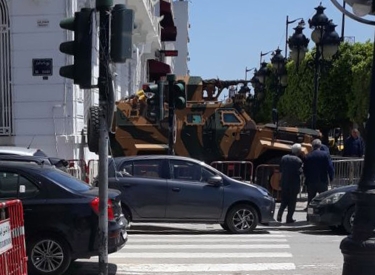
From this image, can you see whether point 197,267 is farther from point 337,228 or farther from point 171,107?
point 171,107

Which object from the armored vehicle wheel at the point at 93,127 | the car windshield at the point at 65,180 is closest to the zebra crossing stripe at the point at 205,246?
the car windshield at the point at 65,180

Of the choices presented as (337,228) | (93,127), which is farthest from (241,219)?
(93,127)

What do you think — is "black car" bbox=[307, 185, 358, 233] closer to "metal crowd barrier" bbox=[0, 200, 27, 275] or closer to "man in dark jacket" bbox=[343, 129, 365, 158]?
"man in dark jacket" bbox=[343, 129, 365, 158]

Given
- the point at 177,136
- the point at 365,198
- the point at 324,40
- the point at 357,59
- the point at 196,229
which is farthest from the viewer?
the point at 357,59

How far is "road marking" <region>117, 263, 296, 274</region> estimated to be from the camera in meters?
9.12

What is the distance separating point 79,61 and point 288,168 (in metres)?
7.70

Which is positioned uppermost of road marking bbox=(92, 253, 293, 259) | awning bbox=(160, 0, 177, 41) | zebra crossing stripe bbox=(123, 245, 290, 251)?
awning bbox=(160, 0, 177, 41)

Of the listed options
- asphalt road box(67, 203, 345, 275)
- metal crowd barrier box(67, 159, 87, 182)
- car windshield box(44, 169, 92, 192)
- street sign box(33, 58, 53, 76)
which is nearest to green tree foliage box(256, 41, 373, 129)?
street sign box(33, 58, 53, 76)

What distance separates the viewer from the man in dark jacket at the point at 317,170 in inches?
579

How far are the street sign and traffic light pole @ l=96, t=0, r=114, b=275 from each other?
9.70 meters

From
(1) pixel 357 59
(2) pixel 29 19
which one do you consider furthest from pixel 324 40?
(1) pixel 357 59

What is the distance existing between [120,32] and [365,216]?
373 centimetres

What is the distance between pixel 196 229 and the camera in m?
14.0

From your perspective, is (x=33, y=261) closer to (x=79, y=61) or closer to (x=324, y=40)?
(x=79, y=61)
